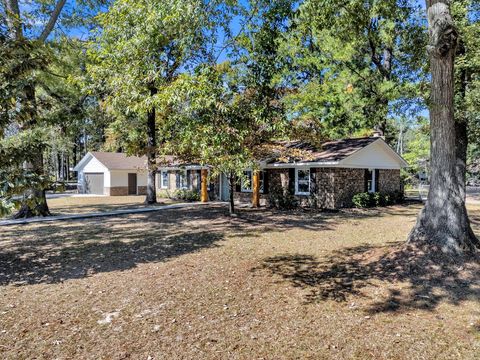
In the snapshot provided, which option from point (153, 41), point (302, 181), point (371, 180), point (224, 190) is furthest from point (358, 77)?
point (153, 41)

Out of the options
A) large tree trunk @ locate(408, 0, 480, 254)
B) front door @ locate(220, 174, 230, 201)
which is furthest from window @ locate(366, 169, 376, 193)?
large tree trunk @ locate(408, 0, 480, 254)

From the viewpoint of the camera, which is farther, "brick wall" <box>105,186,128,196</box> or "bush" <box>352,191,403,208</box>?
"brick wall" <box>105,186,128,196</box>

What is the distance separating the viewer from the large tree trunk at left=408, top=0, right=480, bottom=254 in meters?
6.45

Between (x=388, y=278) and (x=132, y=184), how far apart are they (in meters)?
28.2

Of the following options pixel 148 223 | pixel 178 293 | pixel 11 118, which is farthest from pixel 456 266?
pixel 148 223

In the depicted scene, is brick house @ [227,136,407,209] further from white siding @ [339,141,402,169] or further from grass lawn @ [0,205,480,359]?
grass lawn @ [0,205,480,359]

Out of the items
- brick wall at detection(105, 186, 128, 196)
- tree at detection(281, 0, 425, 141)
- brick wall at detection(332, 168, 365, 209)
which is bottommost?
brick wall at detection(105, 186, 128, 196)

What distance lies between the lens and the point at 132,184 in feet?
103

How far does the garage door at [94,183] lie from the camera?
31328mm

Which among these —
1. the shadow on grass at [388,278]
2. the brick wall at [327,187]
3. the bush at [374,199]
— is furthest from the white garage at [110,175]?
the shadow on grass at [388,278]

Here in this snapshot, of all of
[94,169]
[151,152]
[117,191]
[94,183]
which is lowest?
[117,191]

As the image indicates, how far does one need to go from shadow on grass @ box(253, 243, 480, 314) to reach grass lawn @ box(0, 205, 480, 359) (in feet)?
0.08

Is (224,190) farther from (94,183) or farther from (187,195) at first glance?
(94,183)

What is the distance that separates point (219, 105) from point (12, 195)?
2830 mm
